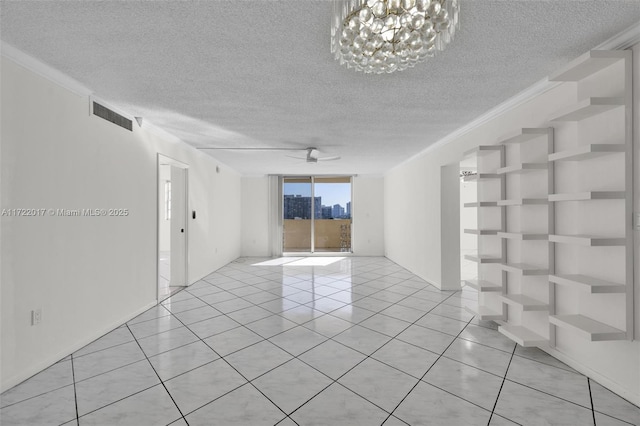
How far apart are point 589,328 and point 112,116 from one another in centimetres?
453

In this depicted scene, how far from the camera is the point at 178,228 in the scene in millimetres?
4727

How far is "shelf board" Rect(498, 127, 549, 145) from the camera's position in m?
2.41

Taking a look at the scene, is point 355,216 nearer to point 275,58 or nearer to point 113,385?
point 275,58

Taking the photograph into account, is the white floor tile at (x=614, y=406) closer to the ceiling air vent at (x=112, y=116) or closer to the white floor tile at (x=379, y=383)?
the white floor tile at (x=379, y=383)

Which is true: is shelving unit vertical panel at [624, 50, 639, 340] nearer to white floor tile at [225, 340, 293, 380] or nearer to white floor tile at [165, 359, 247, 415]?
white floor tile at [225, 340, 293, 380]

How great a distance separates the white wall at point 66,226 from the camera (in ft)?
6.64

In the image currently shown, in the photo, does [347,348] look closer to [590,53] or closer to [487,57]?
[487,57]

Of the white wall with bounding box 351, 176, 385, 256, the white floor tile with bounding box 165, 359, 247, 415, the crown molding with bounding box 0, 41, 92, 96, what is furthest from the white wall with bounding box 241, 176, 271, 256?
the white floor tile with bounding box 165, 359, 247, 415

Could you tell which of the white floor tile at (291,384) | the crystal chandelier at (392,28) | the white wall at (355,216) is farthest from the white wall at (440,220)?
the white floor tile at (291,384)

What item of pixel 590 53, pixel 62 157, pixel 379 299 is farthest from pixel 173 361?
pixel 590 53

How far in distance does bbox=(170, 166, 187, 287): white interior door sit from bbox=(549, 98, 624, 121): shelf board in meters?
4.88

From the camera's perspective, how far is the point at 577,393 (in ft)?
6.29

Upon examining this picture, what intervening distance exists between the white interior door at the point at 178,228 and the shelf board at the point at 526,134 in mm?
4594

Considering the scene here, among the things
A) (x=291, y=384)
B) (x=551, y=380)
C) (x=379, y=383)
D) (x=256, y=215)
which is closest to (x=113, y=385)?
(x=291, y=384)
